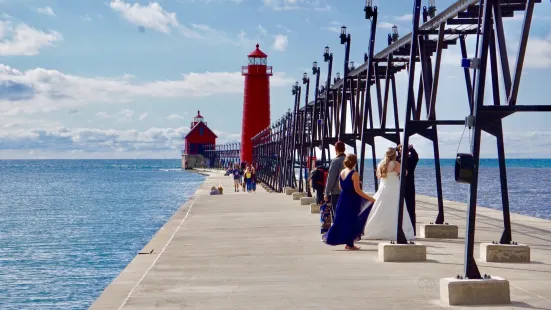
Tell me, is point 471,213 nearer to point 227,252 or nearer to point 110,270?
point 227,252

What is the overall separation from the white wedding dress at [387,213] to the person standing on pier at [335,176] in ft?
2.27

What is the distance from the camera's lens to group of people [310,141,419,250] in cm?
1452

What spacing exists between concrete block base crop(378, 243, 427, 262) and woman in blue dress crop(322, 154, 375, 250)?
4.89 feet

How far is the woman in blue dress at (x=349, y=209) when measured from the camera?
47.1 ft

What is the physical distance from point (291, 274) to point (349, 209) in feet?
8.94

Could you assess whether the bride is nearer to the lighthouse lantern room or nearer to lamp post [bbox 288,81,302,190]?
lamp post [bbox 288,81,302,190]

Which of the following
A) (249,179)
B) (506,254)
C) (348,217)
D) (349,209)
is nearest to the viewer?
(506,254)

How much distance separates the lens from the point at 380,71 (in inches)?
878

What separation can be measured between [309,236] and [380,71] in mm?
6022

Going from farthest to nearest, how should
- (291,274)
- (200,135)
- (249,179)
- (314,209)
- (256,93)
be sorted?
(200,135), (256,93), (249,179), (314,209), (291,274)

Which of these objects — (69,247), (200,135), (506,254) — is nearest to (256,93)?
(69,247)

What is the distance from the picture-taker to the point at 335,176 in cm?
1548

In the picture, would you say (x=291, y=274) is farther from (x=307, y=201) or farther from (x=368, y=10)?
(x=307, y=201)

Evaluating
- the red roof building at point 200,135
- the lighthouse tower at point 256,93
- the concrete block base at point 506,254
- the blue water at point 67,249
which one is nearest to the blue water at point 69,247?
the blue water at point 67,249
